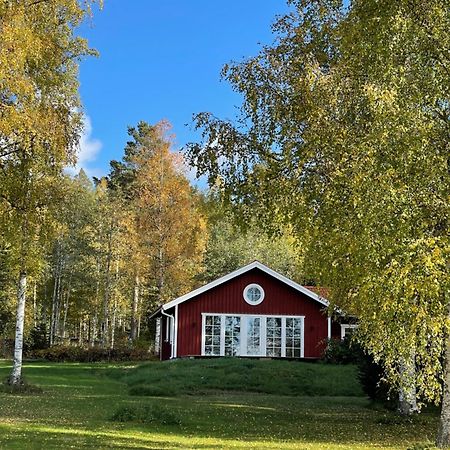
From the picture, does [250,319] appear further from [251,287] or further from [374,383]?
[374,383]

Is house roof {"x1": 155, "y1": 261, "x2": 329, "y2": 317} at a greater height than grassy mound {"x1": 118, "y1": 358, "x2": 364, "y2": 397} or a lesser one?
greater

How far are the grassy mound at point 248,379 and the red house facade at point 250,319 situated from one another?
5.95 metres

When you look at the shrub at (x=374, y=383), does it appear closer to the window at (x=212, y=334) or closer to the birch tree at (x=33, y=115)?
the birch tree at (x=33, y=115)

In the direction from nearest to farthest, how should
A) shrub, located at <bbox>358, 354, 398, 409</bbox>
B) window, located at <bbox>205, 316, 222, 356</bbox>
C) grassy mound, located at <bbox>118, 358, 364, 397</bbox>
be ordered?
shrub, located at <bbox>358, 354, 398, 409</bbox> → grassy mound, located at <bbox>118, 358, 364, 397</bbox> → window, located at <bbox>205, 316, 222, 356</bbox>

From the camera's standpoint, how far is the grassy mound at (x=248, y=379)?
19.7 meters

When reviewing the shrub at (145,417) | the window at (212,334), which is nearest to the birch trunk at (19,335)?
the shrub at (145,417)

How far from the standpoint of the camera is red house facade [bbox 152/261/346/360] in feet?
97.5

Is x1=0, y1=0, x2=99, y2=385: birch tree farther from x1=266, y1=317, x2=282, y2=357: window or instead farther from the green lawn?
x1=266, y1=317, x2=282, y2=357: window

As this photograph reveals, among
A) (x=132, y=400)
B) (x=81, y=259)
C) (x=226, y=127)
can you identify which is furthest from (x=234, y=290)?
(x=81, y=259)

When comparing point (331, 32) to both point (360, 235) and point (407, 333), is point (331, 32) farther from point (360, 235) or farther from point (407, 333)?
point (407, 333)

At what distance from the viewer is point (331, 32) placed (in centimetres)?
1295

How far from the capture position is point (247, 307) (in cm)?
2994

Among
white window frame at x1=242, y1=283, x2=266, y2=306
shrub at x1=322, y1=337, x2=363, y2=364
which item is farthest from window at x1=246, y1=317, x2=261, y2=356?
shrub at x1=322, y1=337, x2=363, y2=364

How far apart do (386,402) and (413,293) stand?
8844mm
